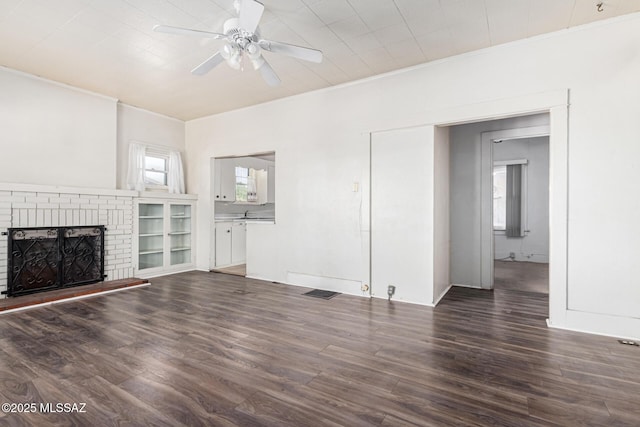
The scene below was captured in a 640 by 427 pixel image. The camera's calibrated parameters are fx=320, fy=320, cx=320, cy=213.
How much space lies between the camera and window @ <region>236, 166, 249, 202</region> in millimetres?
6918

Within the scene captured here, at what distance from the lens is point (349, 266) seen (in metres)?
4.42

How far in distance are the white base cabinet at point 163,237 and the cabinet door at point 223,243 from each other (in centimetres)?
50

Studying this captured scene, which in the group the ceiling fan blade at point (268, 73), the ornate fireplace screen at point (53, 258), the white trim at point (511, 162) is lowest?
the ornate fireplace screen at point (53, 258)

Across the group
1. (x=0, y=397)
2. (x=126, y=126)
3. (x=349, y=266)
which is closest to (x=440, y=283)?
(x=349, y=266)

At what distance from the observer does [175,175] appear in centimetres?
605

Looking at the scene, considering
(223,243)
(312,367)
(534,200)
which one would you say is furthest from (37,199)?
(534,200)

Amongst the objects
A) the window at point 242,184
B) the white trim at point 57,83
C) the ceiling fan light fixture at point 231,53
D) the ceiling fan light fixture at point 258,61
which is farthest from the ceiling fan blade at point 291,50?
the window at point 242,184

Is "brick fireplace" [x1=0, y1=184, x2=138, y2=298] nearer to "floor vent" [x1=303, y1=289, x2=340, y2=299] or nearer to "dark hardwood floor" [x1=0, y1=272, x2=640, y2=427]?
"dark hardwood floor" [x1=0, y1=272, x2=640, y2=427]

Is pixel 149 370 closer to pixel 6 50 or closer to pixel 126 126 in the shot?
pixel 6 50

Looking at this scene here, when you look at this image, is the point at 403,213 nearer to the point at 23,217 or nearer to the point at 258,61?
the point at 258,61

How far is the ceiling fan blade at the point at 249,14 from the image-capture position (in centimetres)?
225

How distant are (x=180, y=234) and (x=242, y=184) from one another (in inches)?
67.4

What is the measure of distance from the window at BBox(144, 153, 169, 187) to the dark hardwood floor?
2.80 m

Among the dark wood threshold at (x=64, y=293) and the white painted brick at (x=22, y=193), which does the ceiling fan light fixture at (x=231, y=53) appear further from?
the dark wood threshold at (x=64, y=293)
